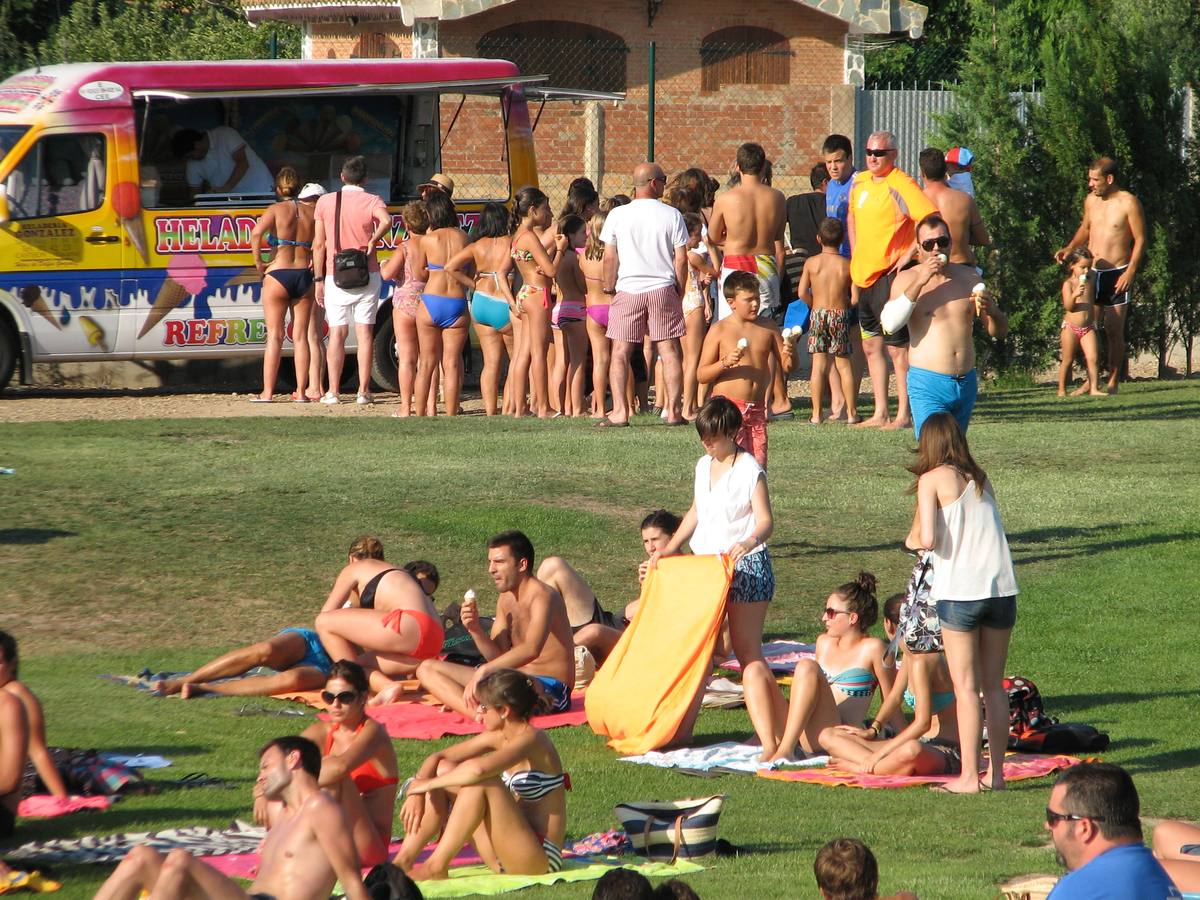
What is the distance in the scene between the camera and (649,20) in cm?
2736

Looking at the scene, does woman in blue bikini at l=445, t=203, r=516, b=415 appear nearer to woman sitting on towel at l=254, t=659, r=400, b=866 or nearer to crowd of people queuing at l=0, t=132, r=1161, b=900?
crowd of people queuing at l=0, t=132, r=1161, b=900

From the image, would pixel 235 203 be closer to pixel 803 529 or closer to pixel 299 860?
pixel 803 529

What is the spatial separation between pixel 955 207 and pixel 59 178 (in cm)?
858

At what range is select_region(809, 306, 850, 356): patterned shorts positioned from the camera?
50.6ft

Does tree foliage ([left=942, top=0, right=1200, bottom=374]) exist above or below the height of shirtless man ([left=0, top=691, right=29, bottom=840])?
above

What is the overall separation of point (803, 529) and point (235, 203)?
7.93m

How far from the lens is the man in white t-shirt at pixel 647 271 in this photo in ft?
48.6

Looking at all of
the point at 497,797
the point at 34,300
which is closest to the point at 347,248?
the point at 34,300

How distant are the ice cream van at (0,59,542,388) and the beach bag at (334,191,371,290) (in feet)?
3.52

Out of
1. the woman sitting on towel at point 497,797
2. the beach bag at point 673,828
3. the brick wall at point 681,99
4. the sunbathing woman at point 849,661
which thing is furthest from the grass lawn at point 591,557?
the brick wall at point 681,99

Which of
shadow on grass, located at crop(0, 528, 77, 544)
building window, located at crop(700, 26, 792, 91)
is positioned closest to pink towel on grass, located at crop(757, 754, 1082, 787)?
shadow on grass, located at crop(0, 528, 77, 544)

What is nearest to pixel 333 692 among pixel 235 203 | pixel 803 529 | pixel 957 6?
pixel 803 529

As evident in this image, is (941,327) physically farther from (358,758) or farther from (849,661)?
(358,758)

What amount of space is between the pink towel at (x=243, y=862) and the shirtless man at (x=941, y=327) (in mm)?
4359
